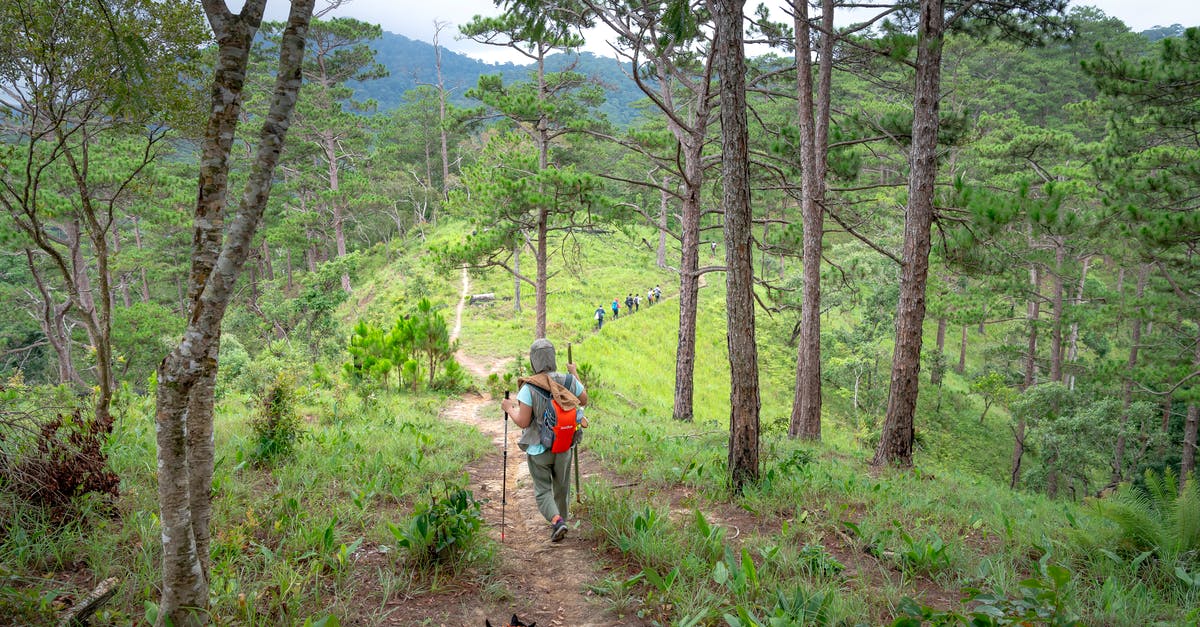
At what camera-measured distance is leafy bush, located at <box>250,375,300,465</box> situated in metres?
5.69

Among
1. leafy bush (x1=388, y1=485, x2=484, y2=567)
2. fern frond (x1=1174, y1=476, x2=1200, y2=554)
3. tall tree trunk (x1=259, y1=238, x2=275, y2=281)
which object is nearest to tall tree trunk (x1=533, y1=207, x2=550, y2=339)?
leafy bush (x1=388, y1=485, x2=484, y2=567)

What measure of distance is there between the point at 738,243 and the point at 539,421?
2.51 m

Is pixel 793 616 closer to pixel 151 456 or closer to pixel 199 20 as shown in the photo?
pixel 151 456

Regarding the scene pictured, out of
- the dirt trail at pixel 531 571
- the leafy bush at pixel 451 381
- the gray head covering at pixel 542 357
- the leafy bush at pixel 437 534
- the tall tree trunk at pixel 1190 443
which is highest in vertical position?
the gray head covering at pixel 542 357

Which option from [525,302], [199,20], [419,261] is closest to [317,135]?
[419,261]

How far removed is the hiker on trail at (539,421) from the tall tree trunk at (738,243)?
1.58 metres

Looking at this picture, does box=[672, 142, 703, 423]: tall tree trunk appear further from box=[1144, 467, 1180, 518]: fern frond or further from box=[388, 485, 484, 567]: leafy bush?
box=[388, 485, 484, 567]: leafy bush

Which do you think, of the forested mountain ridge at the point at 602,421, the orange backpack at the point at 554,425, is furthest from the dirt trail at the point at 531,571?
the orange backpack at the point at 554,425

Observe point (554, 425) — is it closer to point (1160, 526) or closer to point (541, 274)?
point (1160, 526)

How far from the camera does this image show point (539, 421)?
4887mm

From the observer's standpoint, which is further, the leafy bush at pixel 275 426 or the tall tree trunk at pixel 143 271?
the tall tree trunk at pixel 143 271

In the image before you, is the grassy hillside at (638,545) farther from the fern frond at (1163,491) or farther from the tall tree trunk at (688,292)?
the tall tree trunk at (688,292)

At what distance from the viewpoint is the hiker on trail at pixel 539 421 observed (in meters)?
4.83

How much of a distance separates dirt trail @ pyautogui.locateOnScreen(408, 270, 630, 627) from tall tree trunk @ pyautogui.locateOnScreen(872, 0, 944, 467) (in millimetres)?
4413
